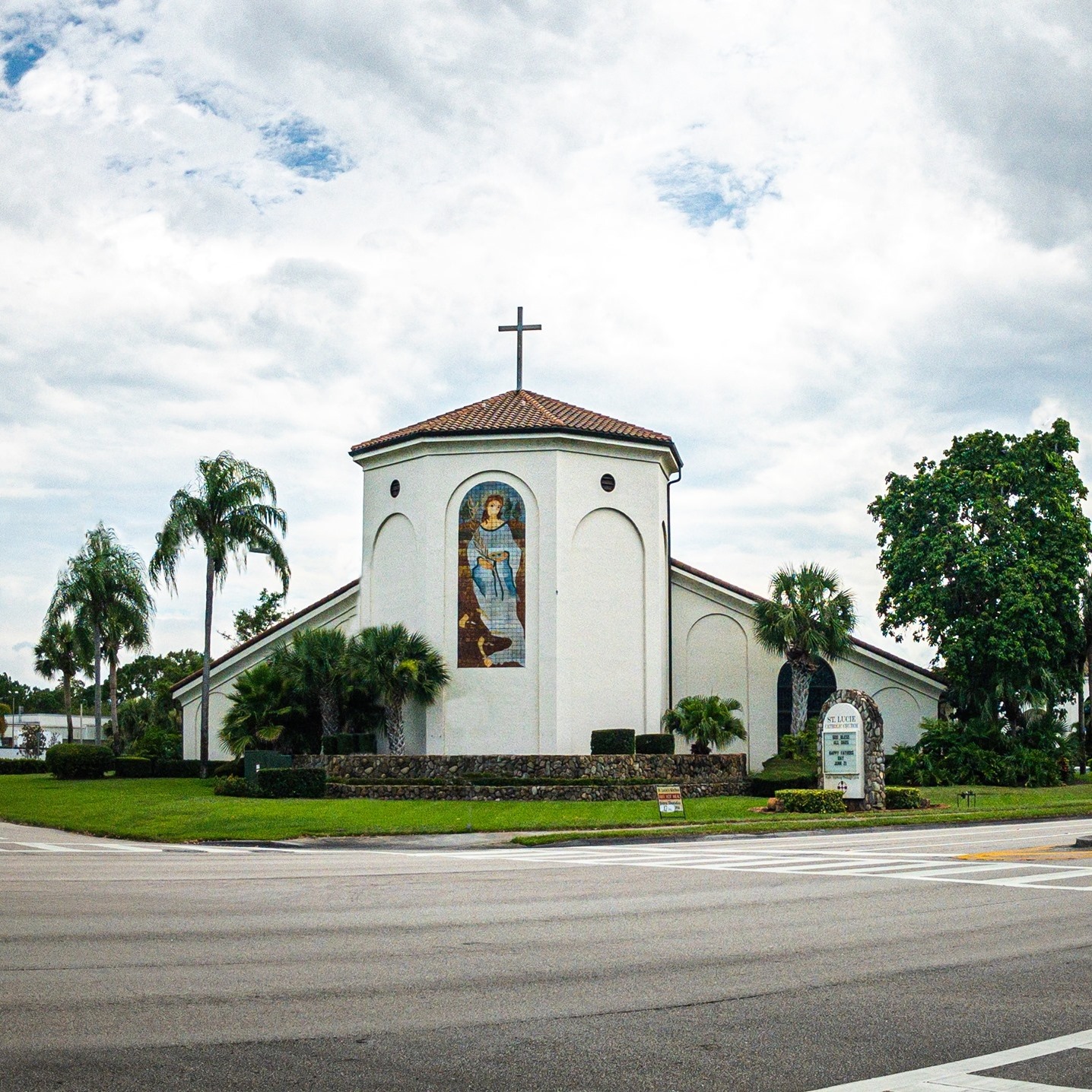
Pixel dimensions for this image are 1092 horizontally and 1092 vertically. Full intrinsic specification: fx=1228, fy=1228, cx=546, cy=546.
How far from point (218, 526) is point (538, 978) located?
4125cm

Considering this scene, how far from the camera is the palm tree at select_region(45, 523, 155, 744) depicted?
182 ft

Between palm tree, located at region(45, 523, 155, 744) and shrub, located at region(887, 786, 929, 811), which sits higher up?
palm tree, located at region(45, 523, 155, 744)

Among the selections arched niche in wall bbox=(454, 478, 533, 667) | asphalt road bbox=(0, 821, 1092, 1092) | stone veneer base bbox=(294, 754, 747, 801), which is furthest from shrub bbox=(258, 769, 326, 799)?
asphalt road bbox=(0, 821, 1092, 1092)

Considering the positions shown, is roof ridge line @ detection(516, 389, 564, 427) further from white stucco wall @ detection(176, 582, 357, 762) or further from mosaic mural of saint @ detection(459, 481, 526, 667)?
white stucco wall @ detection(176, 582, 357, 762)

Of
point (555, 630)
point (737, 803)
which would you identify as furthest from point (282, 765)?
point (737, 803)

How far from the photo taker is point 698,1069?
6277 mm

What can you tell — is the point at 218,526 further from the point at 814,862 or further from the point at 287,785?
the point at 814,862

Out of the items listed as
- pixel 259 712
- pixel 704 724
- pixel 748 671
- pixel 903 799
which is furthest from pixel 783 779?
pixel 259 712

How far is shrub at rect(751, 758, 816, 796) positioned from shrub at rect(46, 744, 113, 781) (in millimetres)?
25398

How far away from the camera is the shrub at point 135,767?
158 feet

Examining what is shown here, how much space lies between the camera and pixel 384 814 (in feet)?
95.9

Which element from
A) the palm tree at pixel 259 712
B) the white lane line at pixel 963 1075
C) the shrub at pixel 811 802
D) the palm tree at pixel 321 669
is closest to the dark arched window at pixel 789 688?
the shrub at pixel 811 802

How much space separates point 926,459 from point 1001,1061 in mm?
44818

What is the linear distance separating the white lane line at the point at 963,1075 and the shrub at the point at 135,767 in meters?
45.7
